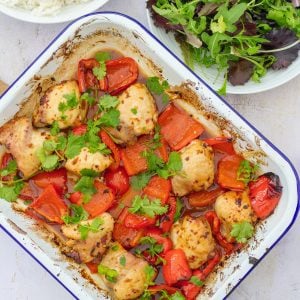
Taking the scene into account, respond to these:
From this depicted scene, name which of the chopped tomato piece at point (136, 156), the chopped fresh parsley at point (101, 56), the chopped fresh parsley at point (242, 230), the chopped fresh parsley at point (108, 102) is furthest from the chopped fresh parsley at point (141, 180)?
the chopped fresh parsley at point (101, 56)

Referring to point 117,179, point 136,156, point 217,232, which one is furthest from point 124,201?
point 217,232

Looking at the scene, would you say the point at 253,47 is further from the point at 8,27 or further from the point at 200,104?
the point at 8,27

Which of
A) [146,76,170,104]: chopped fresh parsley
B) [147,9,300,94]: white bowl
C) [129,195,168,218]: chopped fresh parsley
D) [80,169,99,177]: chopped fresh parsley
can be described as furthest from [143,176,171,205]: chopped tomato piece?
[147,9,300,94]: white bowl

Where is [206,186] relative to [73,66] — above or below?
below

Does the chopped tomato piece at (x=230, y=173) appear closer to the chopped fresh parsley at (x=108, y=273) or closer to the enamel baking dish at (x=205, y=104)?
the enamel baking dish at (x=205, y=104)

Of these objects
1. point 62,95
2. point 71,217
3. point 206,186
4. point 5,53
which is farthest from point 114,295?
point 5,53

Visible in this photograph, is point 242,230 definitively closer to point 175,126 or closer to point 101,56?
point 175,126
